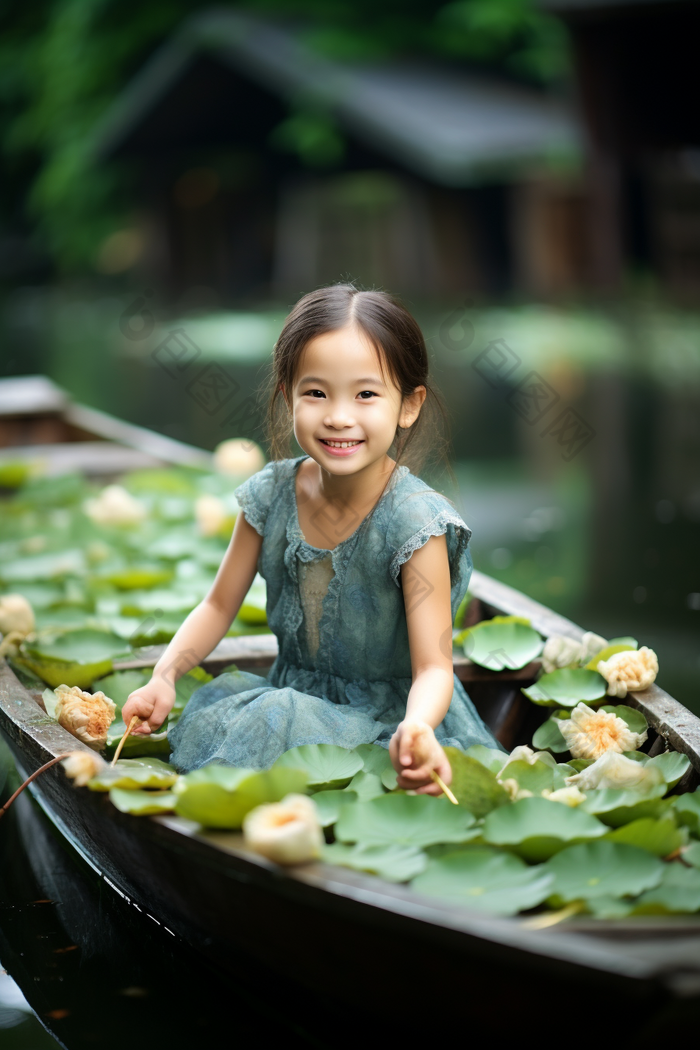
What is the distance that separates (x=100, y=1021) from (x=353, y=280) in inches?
46.1

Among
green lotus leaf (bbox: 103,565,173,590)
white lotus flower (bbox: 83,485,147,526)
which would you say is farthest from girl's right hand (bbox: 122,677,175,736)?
white lotus flower (bbox: 83,485,147,526)

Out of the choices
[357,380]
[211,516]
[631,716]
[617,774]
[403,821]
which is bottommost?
[403,821]

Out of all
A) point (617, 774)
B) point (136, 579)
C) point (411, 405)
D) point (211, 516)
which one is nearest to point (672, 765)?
point (617, 774)

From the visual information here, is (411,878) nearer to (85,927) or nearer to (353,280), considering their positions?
(85,927)

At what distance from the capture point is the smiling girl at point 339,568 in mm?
1721

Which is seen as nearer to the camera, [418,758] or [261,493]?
[418,758]

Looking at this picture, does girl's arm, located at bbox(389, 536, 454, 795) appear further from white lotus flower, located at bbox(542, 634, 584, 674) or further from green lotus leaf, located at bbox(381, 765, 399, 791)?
white lotus flower, located at bbox(542, 634, 584, 674)

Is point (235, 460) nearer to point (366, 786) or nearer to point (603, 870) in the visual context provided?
point (366, 786)

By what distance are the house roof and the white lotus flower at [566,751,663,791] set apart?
11.2 meters

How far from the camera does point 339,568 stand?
6.07 feet

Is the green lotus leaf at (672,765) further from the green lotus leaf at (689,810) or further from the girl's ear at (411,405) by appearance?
the girl's ear at (411,405)

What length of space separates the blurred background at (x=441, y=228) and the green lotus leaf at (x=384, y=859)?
89cm

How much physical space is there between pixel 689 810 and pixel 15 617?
1382 millimetres

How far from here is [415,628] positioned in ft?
5.74
